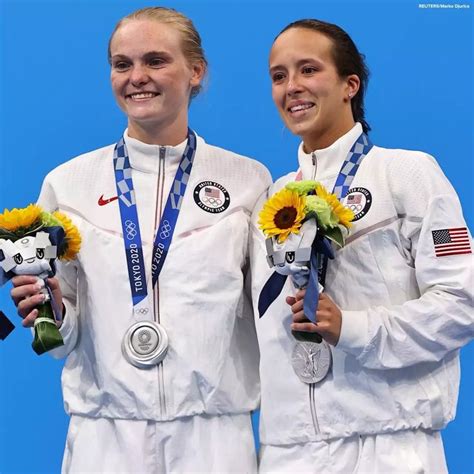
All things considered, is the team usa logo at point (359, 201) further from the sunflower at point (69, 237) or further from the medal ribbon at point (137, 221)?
the sunflower at point (69, 237)

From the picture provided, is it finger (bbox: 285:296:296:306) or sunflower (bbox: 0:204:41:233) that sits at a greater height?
sunflower (bbox: 0:204:41:233)

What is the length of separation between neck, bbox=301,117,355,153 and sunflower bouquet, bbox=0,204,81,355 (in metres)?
0.80

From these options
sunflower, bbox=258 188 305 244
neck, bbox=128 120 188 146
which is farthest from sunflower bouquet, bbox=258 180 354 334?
neck, bbox=128 120 188 146

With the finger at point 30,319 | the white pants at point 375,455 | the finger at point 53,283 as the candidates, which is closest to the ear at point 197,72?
the finger at point 53,283

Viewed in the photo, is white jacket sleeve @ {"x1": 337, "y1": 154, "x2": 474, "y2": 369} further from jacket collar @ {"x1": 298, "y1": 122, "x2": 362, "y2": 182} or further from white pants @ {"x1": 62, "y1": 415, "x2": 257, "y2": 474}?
white pants @ {"x1": 62, "y1": 415, "x2": 257, "y2": 474}

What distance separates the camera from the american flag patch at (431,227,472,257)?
2.83m

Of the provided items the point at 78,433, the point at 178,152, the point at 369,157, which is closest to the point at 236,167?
the point at 178,152

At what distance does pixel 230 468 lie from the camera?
2.98 metres

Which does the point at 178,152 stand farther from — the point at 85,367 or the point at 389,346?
the point at 389,346

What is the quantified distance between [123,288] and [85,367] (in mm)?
285

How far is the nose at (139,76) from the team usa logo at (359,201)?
73cm

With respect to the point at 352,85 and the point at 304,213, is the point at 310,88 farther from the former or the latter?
the point at 304,213

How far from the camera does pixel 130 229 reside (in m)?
3.08

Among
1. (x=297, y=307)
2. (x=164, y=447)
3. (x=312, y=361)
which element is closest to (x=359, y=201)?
(x=297, y=307)
